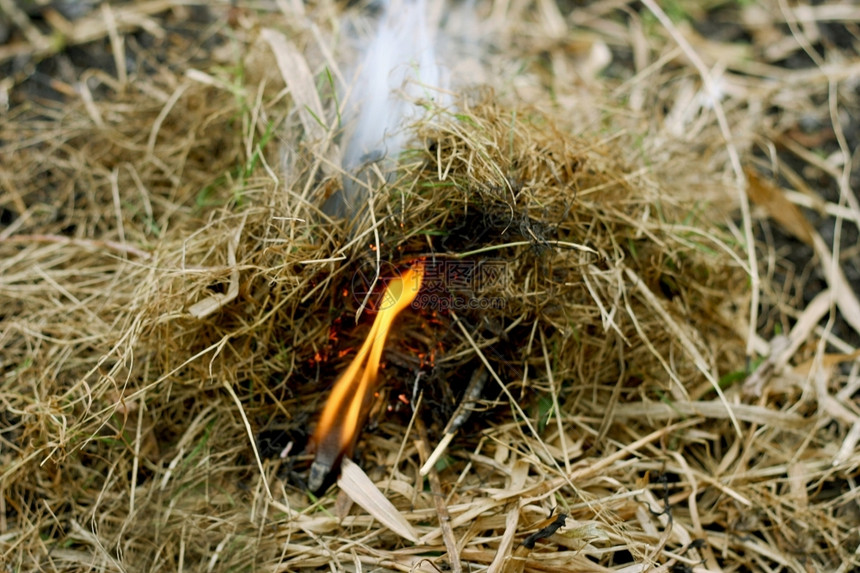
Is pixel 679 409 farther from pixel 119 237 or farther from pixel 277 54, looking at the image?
pixel 119 237

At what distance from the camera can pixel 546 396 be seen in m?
1.83

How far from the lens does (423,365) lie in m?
1.75

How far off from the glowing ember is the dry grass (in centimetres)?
6

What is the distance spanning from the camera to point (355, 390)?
5.60 ft

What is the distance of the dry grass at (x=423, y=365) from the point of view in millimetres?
1638

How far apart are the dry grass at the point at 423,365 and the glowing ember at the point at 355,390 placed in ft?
0.20

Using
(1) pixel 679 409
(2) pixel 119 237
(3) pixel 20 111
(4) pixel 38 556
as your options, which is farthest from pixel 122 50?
(1) pixel 679 409

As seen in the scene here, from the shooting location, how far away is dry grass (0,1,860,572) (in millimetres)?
1638

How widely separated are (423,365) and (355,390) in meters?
0.18

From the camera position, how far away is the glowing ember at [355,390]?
1.68 m

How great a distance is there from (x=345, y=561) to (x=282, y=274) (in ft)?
2.18

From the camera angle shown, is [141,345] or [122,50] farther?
[122,50]

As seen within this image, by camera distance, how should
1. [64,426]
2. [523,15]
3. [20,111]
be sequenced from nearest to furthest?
[64,426] < [20,111] < [523,15]

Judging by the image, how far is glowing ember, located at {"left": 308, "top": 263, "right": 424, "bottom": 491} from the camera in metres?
1.68
